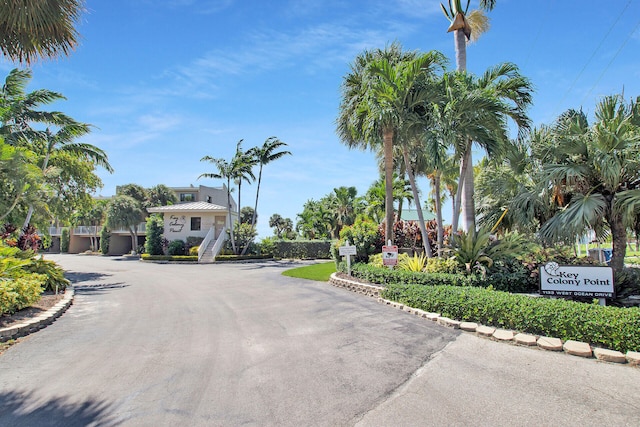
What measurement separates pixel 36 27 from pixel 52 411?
5709 millimetres

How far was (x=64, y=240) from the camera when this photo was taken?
1853 inches

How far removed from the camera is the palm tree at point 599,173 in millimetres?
8742

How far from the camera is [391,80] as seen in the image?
443 inches

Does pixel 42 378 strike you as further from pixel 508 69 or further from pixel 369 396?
pixel 508 69

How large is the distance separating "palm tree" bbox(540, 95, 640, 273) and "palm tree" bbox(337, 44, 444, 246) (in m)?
4.22

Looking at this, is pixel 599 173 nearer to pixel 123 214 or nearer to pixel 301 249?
pixel 301 249

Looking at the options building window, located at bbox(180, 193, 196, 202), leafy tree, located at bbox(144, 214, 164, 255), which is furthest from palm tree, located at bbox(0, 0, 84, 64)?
building window, located at bbox(180, 193, 196, 202)

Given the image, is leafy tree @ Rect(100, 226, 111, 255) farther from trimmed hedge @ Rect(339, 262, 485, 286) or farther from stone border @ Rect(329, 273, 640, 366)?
stone border @ Rect(329, 273, 640, 366)

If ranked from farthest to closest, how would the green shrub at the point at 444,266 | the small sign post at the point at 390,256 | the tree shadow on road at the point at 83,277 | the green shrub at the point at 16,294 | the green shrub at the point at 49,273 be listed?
the tree shadow on road at the point at 83,277 → the small sign post at the point at 390,256 → the green shrub at the point at 49,273 → the green shrub at the point at 444,266 → the green shrub at the point at 16,294

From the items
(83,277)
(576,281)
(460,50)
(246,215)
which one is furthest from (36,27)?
(246,215)

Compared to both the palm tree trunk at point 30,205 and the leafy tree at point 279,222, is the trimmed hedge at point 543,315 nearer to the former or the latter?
the palm tree trunk at point 30,205

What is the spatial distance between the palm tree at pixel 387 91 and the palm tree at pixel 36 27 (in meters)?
7.74

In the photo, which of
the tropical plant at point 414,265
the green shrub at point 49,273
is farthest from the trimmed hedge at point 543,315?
the green shrub at point 49,273

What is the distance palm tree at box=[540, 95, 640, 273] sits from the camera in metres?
8.74
